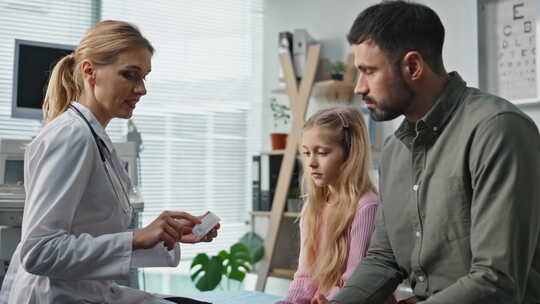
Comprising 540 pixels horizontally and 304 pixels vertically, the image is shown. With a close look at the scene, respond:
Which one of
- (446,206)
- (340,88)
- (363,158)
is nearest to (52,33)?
(340,88)

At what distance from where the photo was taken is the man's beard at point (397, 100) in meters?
1.30

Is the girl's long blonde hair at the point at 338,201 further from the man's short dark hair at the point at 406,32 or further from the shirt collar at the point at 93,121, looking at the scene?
the shirt collar at the point at 93,121

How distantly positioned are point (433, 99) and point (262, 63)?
2992 mm

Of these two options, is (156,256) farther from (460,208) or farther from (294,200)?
(294,200)

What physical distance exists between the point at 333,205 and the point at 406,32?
0.73 meters

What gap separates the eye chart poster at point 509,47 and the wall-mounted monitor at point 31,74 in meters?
2.07

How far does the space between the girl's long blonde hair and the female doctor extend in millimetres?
448

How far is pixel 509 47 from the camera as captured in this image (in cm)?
280

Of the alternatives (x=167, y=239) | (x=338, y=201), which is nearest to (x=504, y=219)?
(x=167, y=239)

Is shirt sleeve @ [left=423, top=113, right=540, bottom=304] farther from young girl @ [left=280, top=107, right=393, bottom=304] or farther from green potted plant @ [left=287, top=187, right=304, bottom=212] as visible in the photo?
green potted plant @ [left=287, top=187, right=304, bottom=212]

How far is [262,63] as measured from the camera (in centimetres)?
423

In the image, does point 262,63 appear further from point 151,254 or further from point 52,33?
point 151,254

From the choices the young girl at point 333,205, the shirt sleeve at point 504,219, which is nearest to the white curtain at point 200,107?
the young girl at point 333,205

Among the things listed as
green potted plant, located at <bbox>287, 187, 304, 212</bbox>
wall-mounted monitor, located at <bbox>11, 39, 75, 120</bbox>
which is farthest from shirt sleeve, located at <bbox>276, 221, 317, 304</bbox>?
green potted plant, located at <bbox>287, 187, 304, 212</bbox>
